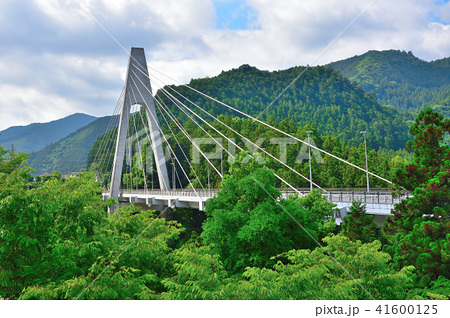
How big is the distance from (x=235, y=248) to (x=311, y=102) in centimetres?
7345

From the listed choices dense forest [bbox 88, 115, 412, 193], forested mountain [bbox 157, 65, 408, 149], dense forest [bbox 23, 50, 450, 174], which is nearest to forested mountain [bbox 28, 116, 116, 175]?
dense forest [bbox 23, 50, 450, 174]

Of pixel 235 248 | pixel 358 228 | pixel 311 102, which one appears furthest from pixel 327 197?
pixel 311 102

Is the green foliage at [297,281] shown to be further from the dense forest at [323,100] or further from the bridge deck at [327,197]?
the dense forest at [323,100]

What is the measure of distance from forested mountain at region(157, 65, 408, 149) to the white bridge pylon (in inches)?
1296

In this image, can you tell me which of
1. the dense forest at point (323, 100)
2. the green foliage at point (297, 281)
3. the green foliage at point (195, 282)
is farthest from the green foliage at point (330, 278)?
the dense forest at point (323, 100)

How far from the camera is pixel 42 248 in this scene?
7.60 meters

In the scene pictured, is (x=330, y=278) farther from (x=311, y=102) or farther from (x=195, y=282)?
(x=311, y=102)

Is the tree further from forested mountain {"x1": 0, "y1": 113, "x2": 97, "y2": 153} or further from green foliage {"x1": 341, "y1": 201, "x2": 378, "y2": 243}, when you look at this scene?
forested mountain {"x1": 0, "y1": 113, "x2": 97, "y2": 153}

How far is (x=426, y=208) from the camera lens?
11750 millimetres

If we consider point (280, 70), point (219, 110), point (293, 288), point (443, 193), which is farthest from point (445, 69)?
point (293, 288)

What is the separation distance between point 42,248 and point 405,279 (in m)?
7.33

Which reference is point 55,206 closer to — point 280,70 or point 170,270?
point 170,270

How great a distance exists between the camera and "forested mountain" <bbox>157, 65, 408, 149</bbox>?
223ft

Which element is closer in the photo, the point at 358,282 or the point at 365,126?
the point at 358,282
